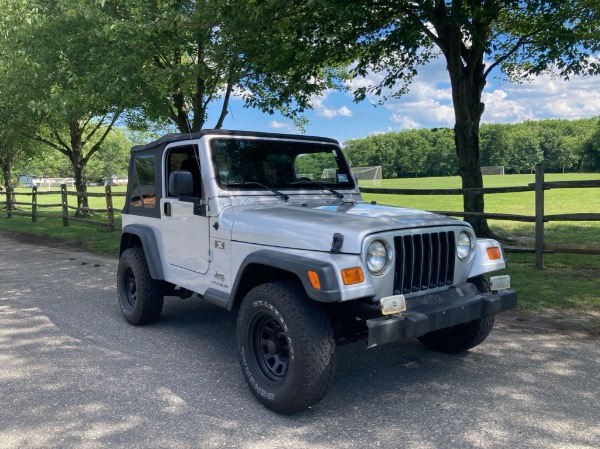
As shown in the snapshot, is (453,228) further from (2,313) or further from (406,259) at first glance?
(2,313)

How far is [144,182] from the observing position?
5355mm

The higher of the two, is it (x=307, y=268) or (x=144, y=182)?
(x=144, y=182)

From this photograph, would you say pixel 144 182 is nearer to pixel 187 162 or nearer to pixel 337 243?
pixel 187 162

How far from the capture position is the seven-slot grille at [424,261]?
3342mm

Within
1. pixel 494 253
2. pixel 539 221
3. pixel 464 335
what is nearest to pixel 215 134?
pixel 494 253

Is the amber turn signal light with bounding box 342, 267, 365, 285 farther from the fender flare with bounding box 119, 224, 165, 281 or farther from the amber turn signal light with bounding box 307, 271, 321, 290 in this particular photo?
the fender flare with bounding box 119, 224, 165, 281

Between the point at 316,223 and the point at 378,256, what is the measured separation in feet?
1.63

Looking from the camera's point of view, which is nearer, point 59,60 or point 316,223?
point 316,223

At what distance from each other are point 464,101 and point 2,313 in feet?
28.8

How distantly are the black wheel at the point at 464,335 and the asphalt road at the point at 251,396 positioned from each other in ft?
0.31

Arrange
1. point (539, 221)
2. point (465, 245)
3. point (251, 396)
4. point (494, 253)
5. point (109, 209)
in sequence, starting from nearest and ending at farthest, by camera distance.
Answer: point (251, 396), point (465, 245), point (494, 253), point (539, 221), point (109, 209)

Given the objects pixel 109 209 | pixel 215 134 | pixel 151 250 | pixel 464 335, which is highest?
pixel 215 134

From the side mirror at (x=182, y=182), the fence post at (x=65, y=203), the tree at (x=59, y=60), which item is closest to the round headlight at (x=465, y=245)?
the side mirror at (x=182, y=182)

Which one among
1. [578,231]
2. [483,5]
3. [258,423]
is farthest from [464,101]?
[258,423]
